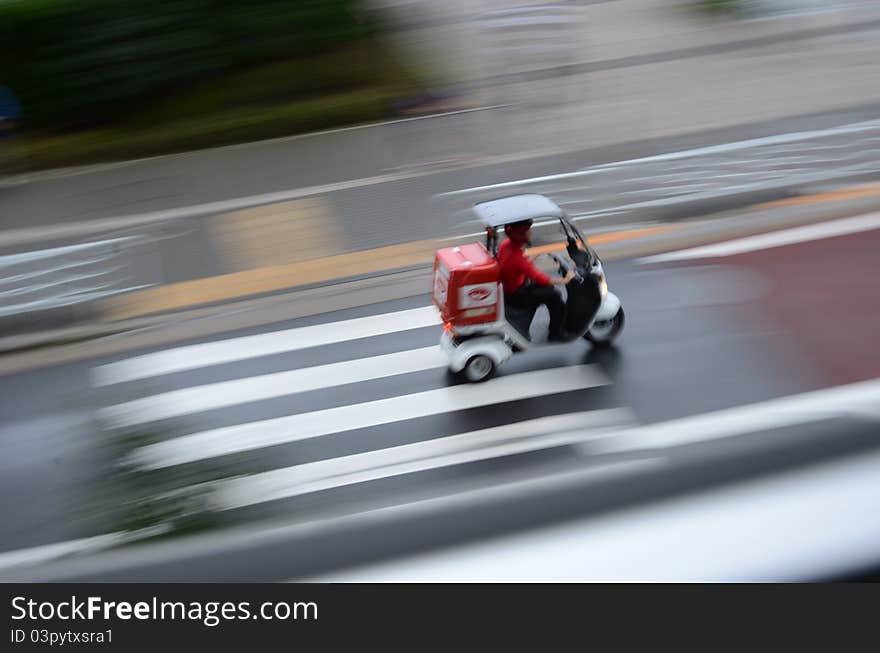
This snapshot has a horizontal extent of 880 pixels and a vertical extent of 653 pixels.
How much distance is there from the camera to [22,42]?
1177cm

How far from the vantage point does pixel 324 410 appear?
7730mm

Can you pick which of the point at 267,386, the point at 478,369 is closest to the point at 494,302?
the point at 478,369

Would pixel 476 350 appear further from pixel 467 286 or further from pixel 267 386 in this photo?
pixel 267 386

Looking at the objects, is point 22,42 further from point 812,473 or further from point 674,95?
point 812,473

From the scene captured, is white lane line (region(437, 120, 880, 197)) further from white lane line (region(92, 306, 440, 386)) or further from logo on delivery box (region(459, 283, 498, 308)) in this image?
logo on delivery box (region(459, 283, 498, 308))

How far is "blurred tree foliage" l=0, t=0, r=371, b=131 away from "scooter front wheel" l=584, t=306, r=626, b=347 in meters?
6.67

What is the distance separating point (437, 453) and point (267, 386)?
1727 mm

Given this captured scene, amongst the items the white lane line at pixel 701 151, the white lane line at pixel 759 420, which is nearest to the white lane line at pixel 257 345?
the white lane line at pixel 701 151

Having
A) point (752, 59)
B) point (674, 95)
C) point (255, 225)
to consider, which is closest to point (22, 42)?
point (255, 225)

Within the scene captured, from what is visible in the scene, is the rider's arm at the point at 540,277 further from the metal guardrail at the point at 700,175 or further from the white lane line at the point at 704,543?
the white lane line at the point at 704,543

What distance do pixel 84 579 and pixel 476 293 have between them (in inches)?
235

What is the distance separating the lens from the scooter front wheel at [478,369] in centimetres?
780

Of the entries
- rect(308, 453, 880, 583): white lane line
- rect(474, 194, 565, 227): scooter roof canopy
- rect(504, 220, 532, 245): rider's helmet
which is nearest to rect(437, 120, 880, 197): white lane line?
rect(474, 194, 565, 227): scooter roof canopy

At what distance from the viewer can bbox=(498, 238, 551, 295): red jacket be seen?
25.2 ft
